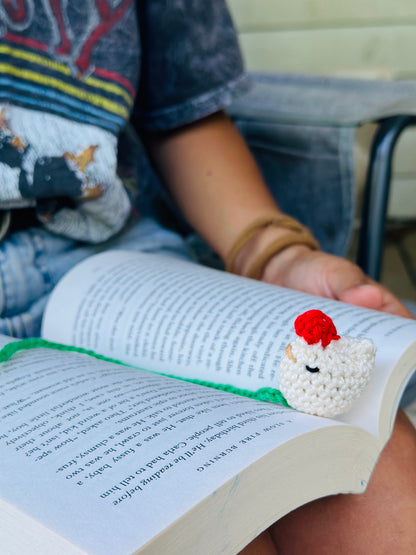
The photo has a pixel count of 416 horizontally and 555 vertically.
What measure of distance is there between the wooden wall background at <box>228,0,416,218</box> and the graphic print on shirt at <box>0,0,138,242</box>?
1.46m

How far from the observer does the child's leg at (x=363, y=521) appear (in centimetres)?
39

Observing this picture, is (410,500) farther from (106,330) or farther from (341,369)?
(106,330)

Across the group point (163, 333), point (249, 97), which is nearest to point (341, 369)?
point (163, 333)

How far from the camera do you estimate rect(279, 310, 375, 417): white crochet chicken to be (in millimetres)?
397

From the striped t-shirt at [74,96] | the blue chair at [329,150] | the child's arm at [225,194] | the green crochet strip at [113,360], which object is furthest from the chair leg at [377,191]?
the green crochet strip at [113,360]

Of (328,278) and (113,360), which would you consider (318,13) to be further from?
(113,360)

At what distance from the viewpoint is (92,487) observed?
309 mm

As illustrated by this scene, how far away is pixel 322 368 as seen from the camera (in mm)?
403

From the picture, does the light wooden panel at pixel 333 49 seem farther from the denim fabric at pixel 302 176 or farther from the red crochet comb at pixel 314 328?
the red crochet comb at pixel 314 328

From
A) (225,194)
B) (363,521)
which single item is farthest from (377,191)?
(363,521)

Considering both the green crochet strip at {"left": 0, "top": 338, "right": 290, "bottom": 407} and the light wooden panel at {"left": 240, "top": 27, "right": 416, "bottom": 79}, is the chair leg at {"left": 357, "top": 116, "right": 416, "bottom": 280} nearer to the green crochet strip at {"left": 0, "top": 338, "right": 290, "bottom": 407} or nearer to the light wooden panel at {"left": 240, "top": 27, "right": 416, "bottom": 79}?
the green crochet strip at {"left": 0, "top": 338, "right": 290, "bottom": 407}

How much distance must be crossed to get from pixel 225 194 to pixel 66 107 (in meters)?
0.19

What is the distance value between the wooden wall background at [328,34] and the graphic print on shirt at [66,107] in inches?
57.5

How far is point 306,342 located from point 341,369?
0.02 metres
